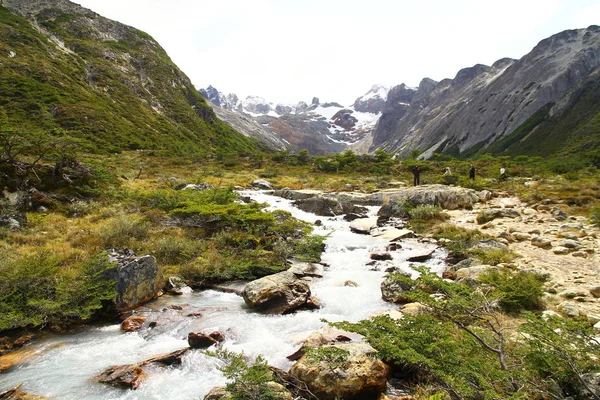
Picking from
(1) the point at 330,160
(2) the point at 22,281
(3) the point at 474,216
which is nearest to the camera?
(2) the point at 22,281

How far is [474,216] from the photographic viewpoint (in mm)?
19156

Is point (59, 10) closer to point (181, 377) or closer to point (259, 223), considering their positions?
point (259, 223)

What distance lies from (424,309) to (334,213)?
17.2m

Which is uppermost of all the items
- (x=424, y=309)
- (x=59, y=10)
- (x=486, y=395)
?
(x=59, y=10)

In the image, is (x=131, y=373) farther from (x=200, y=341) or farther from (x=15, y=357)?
(x=15, y=357)

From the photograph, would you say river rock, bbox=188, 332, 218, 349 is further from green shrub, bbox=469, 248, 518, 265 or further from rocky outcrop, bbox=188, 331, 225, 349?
green shrub, bbox=469, 248, 518, 265

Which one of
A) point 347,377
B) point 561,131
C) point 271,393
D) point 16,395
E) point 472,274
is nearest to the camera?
point 271,393

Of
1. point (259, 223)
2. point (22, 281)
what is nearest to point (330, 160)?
point (259, 223)

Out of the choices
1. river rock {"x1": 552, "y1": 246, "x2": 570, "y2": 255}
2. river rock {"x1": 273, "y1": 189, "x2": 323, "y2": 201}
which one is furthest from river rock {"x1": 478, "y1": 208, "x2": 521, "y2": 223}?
river rock {"x1": 273, "y1": 189, "x2": 323, "y2": 201}

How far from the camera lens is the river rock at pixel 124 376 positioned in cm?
593

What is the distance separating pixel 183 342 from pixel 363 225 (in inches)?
589

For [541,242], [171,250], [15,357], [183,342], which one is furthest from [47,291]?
[541,242]

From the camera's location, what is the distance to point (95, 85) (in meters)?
84.0

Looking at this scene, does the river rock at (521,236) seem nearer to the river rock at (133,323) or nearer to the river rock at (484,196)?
the river rock at (484,196)
